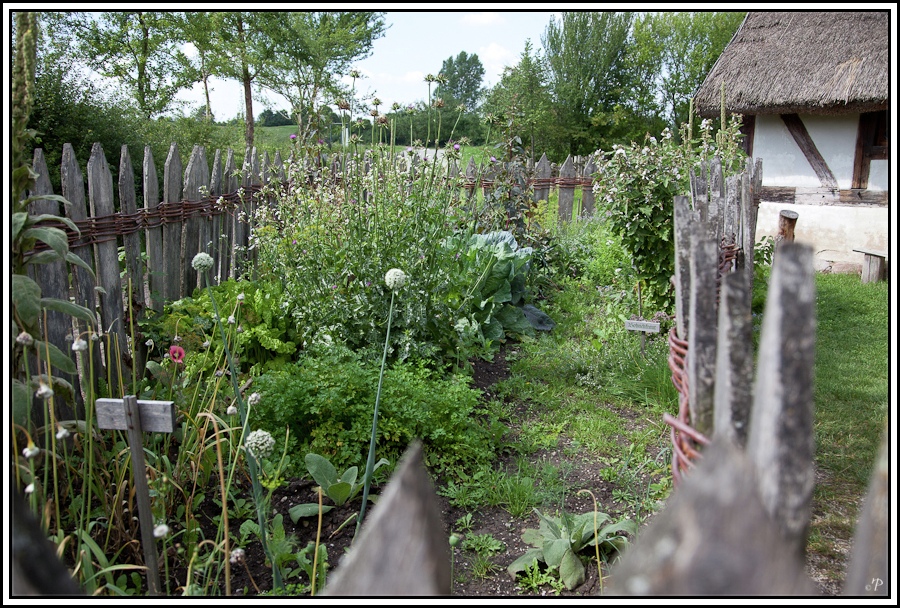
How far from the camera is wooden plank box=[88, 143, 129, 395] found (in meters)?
3.22

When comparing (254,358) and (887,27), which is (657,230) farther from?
(887,27)

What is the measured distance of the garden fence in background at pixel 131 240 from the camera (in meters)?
2.93

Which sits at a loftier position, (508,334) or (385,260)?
(385,260)

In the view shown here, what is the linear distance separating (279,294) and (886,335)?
A: 17.5 feet

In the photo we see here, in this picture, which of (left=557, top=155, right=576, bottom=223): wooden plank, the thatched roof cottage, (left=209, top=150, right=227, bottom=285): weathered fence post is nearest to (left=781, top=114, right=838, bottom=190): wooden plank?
the thatched roof cottage

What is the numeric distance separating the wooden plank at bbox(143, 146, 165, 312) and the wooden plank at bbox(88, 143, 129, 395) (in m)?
0.29

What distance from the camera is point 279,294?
4.05 meters

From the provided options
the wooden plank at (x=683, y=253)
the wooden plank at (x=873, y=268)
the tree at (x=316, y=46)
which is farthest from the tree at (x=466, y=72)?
the wooden plank at (x=683, y=253)

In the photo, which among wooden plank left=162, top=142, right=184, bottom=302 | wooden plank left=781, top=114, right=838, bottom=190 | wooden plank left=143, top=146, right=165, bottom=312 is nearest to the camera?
wooden plank left=143, top=146, right=165, bottom=312

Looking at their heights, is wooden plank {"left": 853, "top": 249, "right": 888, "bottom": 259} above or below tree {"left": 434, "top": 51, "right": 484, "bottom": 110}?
below

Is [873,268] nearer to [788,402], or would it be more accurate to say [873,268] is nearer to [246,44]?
[788,402]

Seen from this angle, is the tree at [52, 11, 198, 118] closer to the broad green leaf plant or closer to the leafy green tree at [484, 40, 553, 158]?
the leafy green tree at [484, 40, 553, 158]

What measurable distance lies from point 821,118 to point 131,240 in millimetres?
9854
